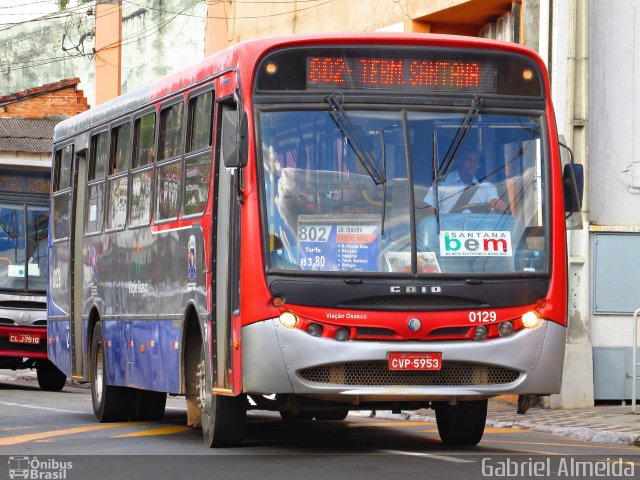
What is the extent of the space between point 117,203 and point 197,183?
10.1ft

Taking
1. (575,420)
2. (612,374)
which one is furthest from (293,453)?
(612,374)

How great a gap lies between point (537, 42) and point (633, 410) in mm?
5066

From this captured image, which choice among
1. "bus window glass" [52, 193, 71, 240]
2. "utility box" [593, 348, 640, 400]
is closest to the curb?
"utility box" [593, 348, 640, 400]

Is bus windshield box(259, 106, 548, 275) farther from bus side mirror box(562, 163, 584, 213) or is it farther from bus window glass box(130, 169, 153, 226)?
bus window glass box(130, 169, 153, 226)

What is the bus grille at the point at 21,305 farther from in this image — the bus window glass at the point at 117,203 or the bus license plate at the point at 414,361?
the bus license plate at the point at 414,361

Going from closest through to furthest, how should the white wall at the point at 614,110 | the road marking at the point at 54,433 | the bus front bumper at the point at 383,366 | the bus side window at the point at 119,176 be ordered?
Answer: the bus front bumper at the point at 383,366 → the road marking at the point at 54,433 → the bus side window at the point at 119,176 → the white wall at the point at 614,110

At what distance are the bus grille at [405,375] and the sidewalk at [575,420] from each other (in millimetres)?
3341

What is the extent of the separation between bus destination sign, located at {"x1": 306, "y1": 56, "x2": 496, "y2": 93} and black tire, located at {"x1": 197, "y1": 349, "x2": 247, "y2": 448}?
8.33 feet

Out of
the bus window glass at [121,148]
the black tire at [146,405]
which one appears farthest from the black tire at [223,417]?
the black tire at [146,405]

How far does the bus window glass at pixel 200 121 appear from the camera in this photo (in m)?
13.6

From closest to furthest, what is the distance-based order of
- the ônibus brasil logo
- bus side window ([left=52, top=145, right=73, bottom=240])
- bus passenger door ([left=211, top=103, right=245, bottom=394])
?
the ônibus brasil logo, bus passenger door ([left=211, top=103, right=245, bottom=394]), bus side window ([left=52, top=145, right=73, bottom=240])

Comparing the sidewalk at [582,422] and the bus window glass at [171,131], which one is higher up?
the bus window glass at [171,131]

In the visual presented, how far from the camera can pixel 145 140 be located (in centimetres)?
1579

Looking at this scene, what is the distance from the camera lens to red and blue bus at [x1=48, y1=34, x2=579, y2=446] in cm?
1206
